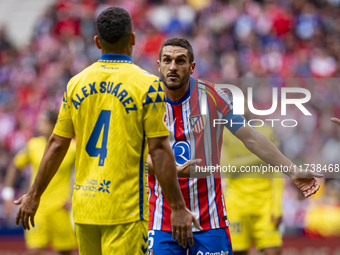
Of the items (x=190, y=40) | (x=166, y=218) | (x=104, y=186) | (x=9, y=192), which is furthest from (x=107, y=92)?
(x=190, y=40)

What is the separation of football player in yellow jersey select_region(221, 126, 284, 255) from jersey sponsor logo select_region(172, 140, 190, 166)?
8.53 ft

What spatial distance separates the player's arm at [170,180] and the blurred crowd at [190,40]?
368 inches

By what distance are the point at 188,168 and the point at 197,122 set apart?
57 centimetres

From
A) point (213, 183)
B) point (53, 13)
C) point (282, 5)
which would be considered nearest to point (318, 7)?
point (282, 5)

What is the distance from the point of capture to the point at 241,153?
7758mm

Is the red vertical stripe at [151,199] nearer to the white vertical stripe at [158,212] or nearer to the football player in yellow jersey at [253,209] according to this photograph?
the white vertical stripe at [158,212]

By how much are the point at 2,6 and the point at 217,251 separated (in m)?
18.0

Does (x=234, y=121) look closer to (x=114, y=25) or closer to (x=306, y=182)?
(x=306, y=182)

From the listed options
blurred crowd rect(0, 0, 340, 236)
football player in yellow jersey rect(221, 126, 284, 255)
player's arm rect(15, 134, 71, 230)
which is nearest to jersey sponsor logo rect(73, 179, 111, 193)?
player's arm rect(15, 134, 71, 230)

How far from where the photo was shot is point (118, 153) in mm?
4199

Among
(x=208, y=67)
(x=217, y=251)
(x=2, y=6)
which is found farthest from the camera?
(x=2, y=6)

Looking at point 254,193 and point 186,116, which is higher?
point 186,116

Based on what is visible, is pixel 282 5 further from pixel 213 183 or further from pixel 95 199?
pixel 95 199

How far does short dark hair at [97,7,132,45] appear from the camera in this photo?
4293 mm
